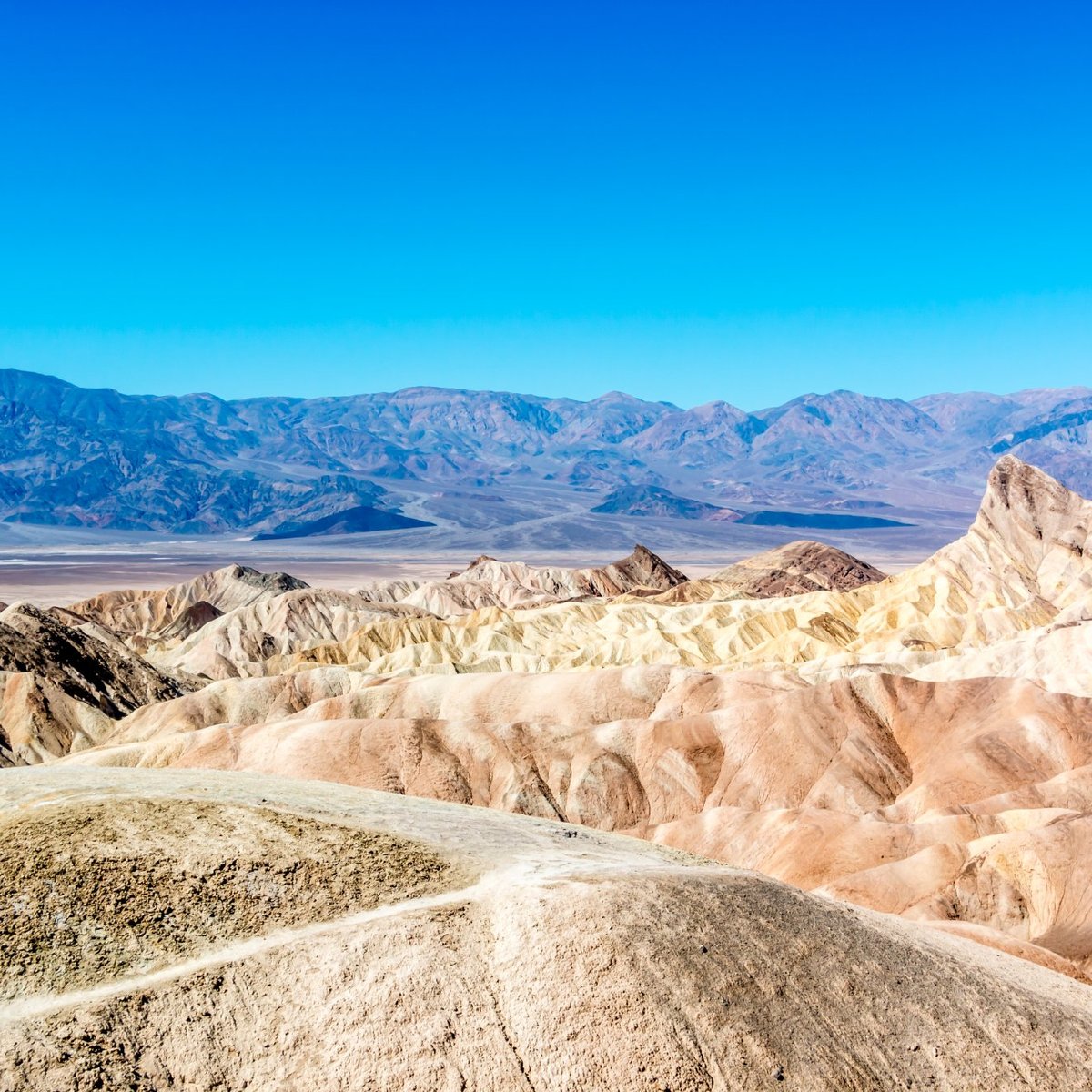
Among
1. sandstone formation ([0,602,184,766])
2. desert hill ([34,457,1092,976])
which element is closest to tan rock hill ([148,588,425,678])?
sandstone formation ([0,602,184,766])

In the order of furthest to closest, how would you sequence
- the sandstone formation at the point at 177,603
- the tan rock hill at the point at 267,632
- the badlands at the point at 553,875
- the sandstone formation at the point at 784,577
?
1. the sandstone formation at the point at 177,603
2. the sandstone formation at the point at 784,577
3. the tan rock hill at the point at 267,632
4. the badlands at the point at 553,875

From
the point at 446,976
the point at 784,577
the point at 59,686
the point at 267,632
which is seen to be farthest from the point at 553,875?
the point at 784,577

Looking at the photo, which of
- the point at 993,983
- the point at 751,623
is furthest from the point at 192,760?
the point at 751,623

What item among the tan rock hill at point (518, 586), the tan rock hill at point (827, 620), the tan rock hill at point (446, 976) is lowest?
the tan rock hill at point (518, 586)

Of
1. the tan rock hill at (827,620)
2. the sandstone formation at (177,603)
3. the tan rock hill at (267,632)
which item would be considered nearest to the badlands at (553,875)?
the tan rock hill at (827,620)

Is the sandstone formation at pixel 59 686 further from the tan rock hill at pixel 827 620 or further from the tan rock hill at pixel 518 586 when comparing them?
the tan rock hill at pixel 518 586

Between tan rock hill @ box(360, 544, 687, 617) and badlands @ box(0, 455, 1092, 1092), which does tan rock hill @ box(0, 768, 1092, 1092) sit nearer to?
badlands @ box(0, 455, 1092, 1092)

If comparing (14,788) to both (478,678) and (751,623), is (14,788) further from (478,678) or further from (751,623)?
(751,623)
